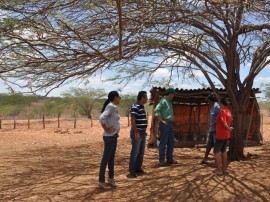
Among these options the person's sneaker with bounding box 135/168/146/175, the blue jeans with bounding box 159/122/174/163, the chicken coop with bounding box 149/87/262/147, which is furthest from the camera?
the chicken coop with bounding box 149/87/262/147

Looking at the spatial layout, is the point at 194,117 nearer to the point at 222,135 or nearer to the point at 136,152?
the point at 222,135

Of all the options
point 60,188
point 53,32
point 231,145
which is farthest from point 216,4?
point 60,188

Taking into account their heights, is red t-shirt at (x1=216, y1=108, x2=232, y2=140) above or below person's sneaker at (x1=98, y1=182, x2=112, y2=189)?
above

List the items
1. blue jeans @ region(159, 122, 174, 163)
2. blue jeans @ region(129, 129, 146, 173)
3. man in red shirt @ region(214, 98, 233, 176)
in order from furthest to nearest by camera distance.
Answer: blue jeans @ region(159, 122, 174, 163) → blue jeans @ region(129, 129, 146, 173) → man in red shirt @ region(214, 98, 233, 176)

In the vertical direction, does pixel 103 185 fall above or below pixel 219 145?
below

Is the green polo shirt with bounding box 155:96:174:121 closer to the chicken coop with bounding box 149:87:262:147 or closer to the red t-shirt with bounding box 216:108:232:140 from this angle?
the red t-shirt with bounding box 216:108:232:140

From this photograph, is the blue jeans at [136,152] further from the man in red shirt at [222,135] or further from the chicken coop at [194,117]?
the chicken coop at [194,117]

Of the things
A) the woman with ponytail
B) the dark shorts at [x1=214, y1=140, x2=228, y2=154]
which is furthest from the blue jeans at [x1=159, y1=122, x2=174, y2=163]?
the woman with ponytail

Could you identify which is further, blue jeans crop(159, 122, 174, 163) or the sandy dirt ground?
blue jeans crop(159, 122, 174, 163)

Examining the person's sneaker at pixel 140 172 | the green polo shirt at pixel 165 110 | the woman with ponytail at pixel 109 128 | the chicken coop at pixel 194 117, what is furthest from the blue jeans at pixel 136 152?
the chicken coop at pixel 194 117

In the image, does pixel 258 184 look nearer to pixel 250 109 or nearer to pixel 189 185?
pixel 189 185

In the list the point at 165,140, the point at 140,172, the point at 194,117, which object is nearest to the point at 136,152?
the point at 140,172

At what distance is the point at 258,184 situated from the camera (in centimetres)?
531

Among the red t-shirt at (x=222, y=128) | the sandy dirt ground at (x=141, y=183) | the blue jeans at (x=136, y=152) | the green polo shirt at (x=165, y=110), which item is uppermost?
the green polo shirt at (x=165, y=110)
